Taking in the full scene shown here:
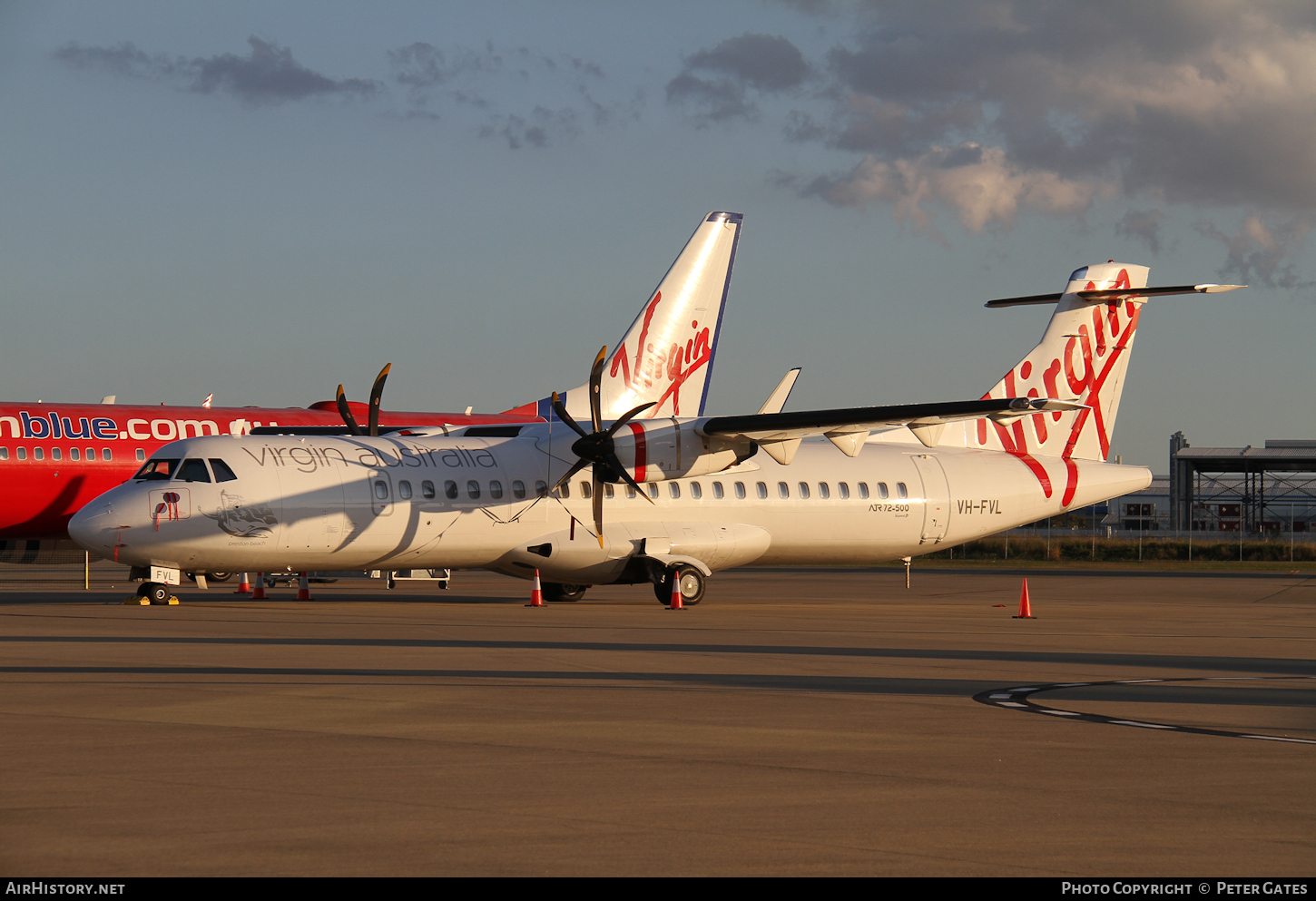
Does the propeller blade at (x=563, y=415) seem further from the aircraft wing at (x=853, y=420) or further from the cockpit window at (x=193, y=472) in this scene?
the cockpit window at (x=193, y=472)

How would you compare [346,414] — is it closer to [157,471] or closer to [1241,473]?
[157,471]

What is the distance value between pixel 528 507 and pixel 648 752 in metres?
16.3

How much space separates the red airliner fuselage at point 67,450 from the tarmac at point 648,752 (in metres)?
10.2

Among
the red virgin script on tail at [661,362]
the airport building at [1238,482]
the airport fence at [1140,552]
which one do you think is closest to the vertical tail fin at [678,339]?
the red virgin script on tail at [661,362]

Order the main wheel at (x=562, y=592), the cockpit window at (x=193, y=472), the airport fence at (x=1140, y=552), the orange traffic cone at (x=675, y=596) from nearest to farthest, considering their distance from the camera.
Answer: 1. the cockpit window at (x=193, y=472)
2. the orange traffic cone at (x=675, y=596)
3. the main wheel at (x=562, y=592)
4. the airport fence at (x=1140, y=552)

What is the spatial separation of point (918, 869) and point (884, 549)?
2304 centimetres

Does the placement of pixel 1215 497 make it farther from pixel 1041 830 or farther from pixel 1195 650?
pixel 1041 830

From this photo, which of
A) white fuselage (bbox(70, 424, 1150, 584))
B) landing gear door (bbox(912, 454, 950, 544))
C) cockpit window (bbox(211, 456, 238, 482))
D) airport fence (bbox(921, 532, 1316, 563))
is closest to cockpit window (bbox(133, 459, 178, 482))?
white fuselage (bbox(70, 424, 1150, 584))

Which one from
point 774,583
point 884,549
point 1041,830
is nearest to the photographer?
point 1041,830

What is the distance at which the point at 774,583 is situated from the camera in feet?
124

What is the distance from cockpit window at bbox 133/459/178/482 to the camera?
74.2ft

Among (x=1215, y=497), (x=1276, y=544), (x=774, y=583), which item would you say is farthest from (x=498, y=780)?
(x=1215, y=497)

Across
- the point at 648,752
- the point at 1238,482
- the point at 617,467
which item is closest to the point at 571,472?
the point at 617,467

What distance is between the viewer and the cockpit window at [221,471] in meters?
22.6
